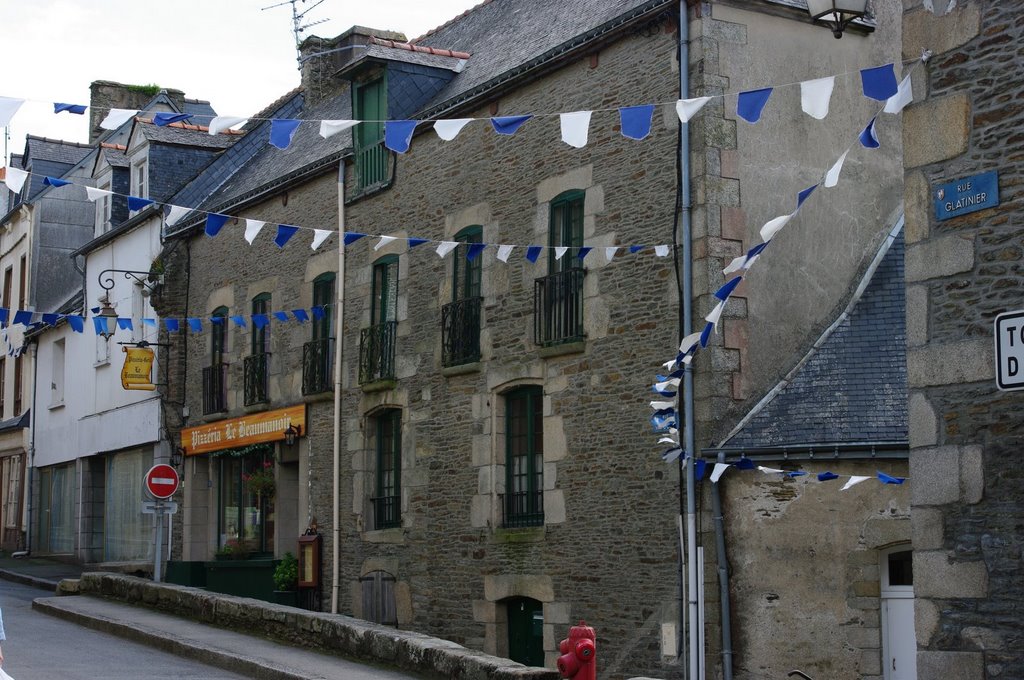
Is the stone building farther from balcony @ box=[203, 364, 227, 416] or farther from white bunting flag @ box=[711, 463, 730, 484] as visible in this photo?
balcony @ box=[203, 364, 227, 416]

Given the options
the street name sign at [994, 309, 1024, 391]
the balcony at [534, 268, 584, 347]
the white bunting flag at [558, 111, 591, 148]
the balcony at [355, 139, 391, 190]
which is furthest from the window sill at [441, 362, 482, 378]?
the street name sign at [994, 309, 1024, 391]

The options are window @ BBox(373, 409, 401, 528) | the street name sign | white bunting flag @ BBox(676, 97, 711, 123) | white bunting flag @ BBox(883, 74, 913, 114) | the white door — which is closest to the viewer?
the street name sign

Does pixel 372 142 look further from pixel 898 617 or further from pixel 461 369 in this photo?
pixel 898 617

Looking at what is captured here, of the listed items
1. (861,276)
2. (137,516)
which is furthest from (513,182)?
(137,516)

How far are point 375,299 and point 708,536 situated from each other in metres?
6.59

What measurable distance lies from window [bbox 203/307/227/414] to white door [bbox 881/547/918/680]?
11.7 meters

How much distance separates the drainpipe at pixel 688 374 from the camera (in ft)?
39.8

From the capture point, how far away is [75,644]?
1398 cm

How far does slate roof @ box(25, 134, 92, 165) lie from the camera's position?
1256 inches

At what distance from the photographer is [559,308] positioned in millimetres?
14219

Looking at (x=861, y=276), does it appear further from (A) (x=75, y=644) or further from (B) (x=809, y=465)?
(A) (x=75, y=644)

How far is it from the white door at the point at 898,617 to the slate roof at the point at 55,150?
80.4ft

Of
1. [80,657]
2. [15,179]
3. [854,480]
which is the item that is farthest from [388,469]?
[15,179]

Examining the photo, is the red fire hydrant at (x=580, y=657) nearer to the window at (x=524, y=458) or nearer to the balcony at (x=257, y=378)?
the window at (x=524, y=458)
